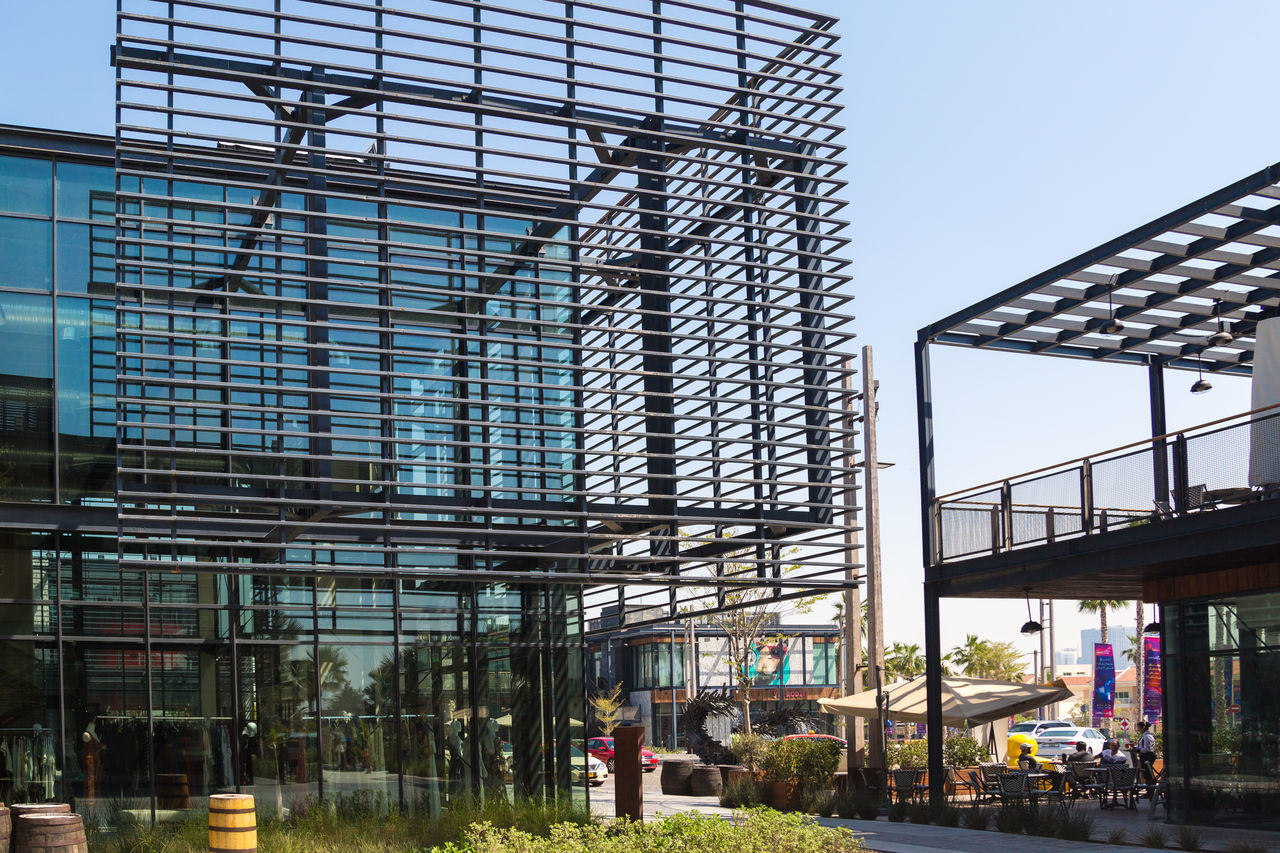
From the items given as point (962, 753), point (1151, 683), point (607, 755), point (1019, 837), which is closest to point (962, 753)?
point (962, 753)

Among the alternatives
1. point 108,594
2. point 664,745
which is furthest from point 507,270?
point 664,745

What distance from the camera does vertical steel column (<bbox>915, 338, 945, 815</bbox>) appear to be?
74.6 feet

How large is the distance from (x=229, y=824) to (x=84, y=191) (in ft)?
33.7

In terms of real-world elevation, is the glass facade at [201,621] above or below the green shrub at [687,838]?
above

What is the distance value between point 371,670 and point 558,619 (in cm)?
296

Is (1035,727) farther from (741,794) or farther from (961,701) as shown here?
(741,794)

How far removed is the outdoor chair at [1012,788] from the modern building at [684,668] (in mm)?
45641

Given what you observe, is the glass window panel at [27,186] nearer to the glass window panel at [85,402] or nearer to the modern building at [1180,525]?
the glass window panel at [85,402]

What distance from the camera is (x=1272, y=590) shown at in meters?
18.9

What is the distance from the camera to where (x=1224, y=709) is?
1998 centimetres

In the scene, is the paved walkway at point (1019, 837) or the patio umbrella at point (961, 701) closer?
the paved walkway at point (1019, 837)

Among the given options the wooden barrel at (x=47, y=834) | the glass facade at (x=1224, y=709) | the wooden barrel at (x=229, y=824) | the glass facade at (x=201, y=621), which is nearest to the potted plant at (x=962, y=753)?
the glass facade at (x=1224, y=709)

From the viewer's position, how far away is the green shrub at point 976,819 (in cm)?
2053

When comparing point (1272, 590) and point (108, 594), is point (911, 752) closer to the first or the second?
point (1272, 590)
